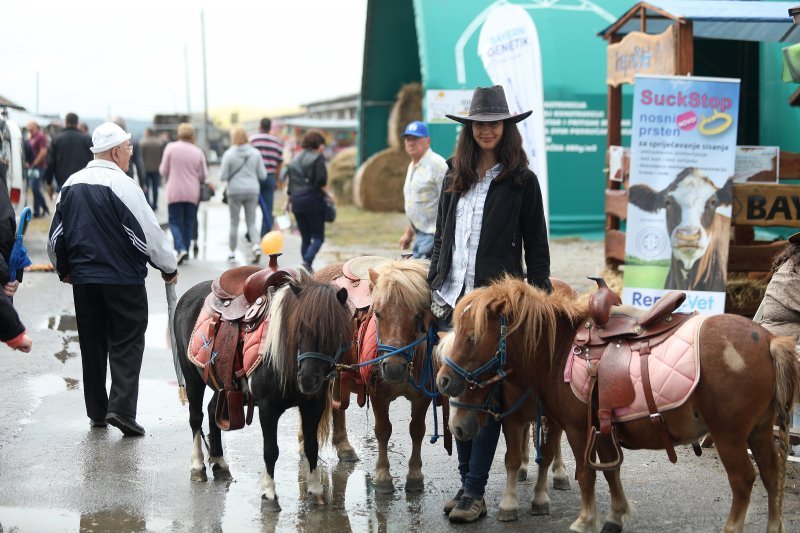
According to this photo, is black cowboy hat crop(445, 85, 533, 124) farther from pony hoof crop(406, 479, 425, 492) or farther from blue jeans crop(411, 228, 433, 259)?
blue jeans crop(411, 228, 433, 259)

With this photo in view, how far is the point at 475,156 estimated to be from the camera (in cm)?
514

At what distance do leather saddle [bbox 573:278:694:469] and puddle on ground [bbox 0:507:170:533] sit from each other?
90.4 inches

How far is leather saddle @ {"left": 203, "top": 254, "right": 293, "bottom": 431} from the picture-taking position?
5402 millimetres

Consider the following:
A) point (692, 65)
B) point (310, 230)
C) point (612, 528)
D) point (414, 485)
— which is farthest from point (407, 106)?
point (612, 528)

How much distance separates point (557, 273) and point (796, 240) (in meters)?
7.54

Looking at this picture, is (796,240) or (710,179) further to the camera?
(710,179)

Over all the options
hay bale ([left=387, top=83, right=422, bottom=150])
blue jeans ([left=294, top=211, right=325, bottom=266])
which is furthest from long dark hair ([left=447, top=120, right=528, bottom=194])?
hay bale ([left=387, top=83, right=422, bottom=150])

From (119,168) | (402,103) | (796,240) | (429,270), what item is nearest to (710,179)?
(796,240)

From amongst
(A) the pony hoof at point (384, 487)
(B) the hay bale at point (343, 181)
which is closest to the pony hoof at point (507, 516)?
(A) the pony hoof at point (384, 487)

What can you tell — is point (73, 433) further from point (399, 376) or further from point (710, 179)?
point (710, 179)

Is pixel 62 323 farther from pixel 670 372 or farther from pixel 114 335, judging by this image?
pixel 670 372

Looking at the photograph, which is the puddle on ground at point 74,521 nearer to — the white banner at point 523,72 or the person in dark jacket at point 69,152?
the white banner at point 523,72

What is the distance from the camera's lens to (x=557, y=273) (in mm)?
13039

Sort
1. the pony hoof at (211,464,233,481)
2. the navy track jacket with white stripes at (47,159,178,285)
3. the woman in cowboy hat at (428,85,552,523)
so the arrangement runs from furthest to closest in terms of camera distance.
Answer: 1. the navy track jacket with white stripes at (47,159,178,285)
2. the pony hoof at (211,464,233,481)
3. the woman in cowboy hat at (428,85,552,523)
